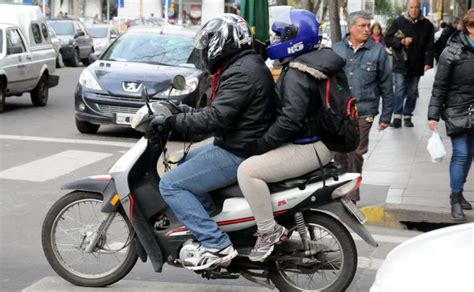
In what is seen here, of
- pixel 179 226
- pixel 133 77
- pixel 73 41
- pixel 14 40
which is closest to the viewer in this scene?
pixel 179 226

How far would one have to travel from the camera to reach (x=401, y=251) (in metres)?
4.01

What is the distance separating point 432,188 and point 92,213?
14.3 feet

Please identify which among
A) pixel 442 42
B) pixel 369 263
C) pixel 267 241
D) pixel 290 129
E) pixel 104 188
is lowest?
pixel 369 263

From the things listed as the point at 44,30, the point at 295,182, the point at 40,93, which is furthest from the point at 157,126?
the point at 44,30

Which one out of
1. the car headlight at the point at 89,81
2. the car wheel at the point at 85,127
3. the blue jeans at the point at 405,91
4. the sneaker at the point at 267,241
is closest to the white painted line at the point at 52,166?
the car headlight at the point at 89,81

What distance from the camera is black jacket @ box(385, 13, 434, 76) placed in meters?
13.5

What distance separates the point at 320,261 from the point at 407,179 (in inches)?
172

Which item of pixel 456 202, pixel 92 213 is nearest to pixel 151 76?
pixel 456 202

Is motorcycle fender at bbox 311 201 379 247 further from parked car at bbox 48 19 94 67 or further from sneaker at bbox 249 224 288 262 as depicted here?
parked car at bbox 48 19 94 67

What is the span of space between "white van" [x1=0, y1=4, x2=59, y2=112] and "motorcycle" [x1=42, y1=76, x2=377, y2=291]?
10.4 m

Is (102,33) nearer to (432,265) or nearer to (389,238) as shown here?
(389,238)

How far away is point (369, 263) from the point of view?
6.33 m

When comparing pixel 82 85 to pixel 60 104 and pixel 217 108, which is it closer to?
pixel 60 104

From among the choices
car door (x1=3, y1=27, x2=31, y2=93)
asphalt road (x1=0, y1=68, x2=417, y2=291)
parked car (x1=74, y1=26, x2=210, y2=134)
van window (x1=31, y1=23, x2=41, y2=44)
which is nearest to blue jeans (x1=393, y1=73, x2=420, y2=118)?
parked car (x1=74, y1=26, x2=210, y2=134)
